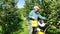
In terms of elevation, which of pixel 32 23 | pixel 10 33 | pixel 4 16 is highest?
pixel 32 23

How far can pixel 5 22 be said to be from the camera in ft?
57.6

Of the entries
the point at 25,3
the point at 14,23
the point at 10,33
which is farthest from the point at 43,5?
the point at 25,3

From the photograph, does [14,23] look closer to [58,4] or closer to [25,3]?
[25,3]

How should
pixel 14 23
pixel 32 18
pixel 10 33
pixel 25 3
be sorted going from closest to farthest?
1. pixel 32 18
2. pixel 10 33
3. pixel 14 23
4. pixel 25 3

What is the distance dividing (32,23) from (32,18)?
9.3 inches

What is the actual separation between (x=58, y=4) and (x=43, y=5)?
139 centimetres

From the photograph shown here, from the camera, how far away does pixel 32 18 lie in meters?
10.0

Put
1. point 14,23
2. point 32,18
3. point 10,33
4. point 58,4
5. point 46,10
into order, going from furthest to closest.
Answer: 1. point 14,23
2. point 10,33
3. point 46,10
4. point 58,4
5. point 32,18

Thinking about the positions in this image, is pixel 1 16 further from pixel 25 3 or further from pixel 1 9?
pixel 25 3

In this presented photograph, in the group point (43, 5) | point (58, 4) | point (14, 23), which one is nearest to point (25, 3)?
point (14, 23)

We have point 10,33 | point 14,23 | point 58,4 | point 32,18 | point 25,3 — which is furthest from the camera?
point 25,3

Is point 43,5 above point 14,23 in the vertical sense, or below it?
above

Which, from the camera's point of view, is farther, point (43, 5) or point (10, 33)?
point (10, 33)

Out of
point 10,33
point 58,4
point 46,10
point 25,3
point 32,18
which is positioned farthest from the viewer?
point 25,3
